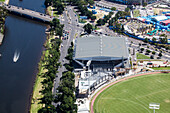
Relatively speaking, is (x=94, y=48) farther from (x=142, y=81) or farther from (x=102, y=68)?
(x=142, y=81)

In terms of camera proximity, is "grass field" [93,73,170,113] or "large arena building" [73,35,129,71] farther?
"large arena building" [73,35,129,71]

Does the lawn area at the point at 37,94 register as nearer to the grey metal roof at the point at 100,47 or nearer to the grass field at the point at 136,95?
the grey metal roof at the point at 100,47

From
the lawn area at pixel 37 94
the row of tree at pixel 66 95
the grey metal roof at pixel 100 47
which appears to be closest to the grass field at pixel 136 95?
the row of tree at pixel 66 95

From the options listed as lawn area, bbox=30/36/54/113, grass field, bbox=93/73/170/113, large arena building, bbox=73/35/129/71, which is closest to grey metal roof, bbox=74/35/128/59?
large arena building, bbox=73/35/129/71

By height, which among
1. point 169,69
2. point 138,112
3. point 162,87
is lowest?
A: point 138,112

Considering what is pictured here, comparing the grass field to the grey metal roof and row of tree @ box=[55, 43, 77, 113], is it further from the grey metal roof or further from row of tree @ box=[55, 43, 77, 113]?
the grey metal roof

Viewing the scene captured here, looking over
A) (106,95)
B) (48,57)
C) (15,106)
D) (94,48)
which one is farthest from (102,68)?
(15,106)
